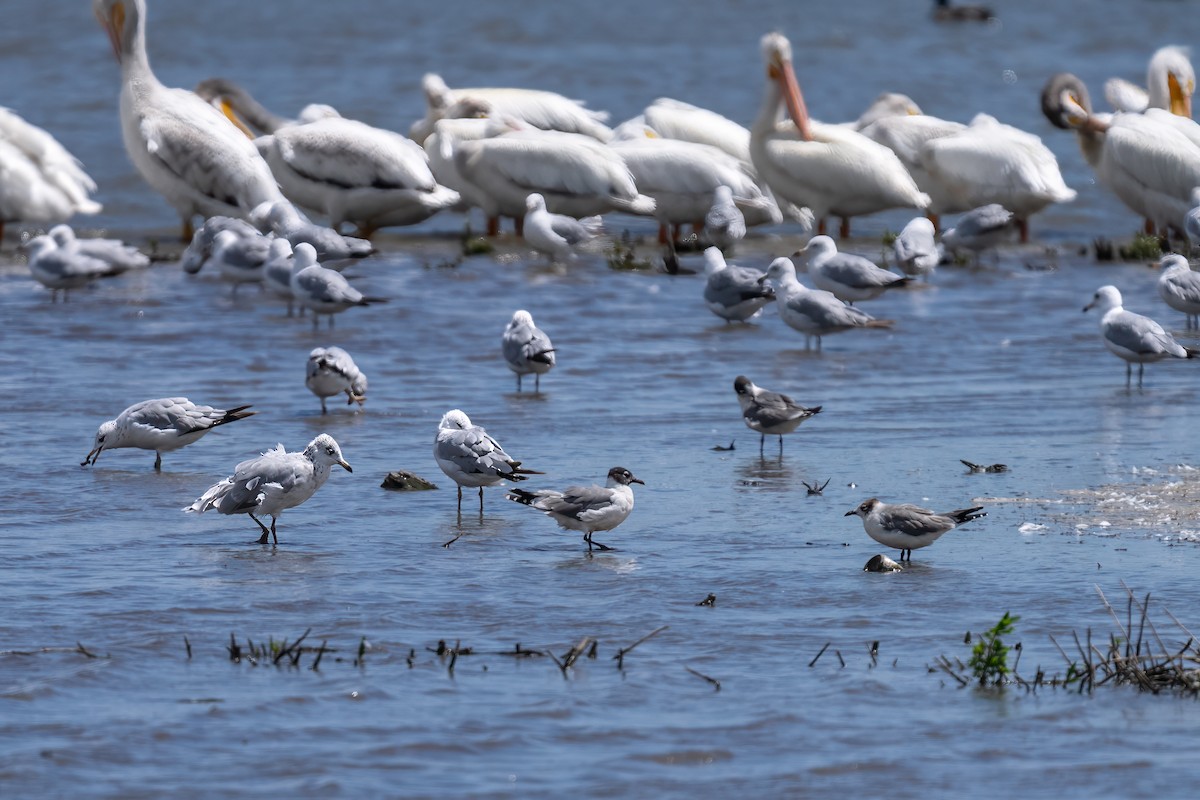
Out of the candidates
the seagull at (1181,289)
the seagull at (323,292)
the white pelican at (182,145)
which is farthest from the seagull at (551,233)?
the seagull at (1181,289)

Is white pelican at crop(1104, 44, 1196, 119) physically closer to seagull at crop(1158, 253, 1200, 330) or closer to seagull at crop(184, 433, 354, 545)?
seagull at crop(1158, 253, 1200, 330)

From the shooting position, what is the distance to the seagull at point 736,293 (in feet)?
43.1

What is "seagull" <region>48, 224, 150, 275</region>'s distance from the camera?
14516mm

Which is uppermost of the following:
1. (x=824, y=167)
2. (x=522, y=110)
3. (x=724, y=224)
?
(x=522, y=110)

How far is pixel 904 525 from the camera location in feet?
22.4

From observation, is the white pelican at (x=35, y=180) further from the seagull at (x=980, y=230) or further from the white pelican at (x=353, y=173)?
the seagull at (x=980, y=230)

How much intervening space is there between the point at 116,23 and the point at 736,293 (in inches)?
306

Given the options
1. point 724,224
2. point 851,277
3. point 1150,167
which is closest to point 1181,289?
point 851,277

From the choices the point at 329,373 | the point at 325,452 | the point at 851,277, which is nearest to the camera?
the point at 325,452

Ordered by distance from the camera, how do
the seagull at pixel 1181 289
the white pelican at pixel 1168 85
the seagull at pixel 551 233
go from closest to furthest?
the seagull at pixel 1181 289
the seagull at pixel 551 233
the white pelican at pixel 1168 85

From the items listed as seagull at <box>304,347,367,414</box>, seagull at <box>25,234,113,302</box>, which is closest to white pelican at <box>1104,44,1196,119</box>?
seagull at <box>25,234,113,302</box>

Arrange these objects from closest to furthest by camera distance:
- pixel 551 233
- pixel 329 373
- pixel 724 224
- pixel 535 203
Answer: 1. pixel 329 373
2. pixel 551 233
3. pixel 724 224
4. pixel 535 203

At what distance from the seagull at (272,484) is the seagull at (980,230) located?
9326 millimetres

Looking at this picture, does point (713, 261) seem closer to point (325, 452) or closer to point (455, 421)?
point (455, 421)
